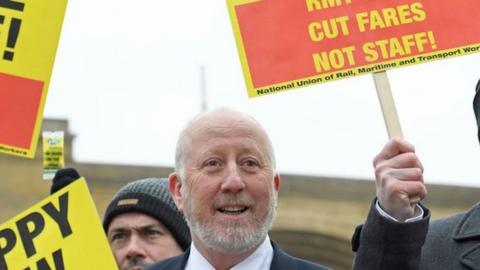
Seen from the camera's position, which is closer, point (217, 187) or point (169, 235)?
point (217, 187)

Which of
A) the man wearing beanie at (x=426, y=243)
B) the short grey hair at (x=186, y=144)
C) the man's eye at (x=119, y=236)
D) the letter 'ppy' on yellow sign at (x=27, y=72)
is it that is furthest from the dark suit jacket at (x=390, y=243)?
the man's eye at (x=119, y=236)

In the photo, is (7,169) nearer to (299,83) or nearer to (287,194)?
(287,194)

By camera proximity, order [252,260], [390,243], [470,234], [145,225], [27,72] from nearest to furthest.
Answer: [390,243] → [470,234] → [252,260] → [27,72] → [145,225]

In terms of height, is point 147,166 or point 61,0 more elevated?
point 147,166

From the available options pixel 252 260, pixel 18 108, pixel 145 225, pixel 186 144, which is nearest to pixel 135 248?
pixel 145 225

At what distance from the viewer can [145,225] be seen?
4770mm

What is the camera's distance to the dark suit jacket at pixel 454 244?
3.40 metres

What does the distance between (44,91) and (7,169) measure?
14228 millimetres

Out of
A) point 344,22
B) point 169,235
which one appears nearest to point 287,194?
point 169,235

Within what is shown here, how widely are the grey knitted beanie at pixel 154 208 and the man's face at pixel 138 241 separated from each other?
2 centimetres

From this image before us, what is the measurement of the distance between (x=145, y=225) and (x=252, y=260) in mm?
1273

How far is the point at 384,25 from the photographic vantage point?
3604 mm

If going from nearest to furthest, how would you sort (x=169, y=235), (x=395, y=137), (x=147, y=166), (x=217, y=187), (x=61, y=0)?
(x=395, y=137) < (x=217, y=187) < (x=61, y=0) < (x=169, y=235) < (x=147, y=166)

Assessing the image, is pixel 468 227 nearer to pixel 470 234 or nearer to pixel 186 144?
pixel 470 234
